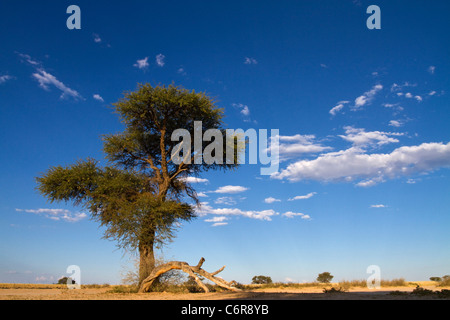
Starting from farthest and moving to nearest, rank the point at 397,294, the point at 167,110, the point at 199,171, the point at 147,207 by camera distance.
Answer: the point at 199,171 < the point at 167,110 < the point at 147,207 < the point at 397,294

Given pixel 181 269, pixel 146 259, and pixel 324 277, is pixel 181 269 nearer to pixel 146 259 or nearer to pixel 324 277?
pixel 146 259

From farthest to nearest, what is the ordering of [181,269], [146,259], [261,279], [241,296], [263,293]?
[261,279] → [146,259] → [181,269] → [263,293] → [241,296]

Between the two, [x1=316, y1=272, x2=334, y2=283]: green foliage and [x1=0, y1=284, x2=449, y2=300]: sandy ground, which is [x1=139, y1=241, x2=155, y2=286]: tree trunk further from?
[x1=316, y1=272, x2=334, y2=283]: green foliage

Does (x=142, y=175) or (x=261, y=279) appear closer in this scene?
(x=142, y=175)

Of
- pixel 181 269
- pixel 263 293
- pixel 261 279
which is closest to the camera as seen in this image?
pixel 263 293

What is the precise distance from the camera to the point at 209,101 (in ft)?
70.2

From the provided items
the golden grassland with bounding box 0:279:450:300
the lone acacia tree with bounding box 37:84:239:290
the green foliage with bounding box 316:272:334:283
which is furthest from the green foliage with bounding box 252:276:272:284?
the lone acacia tree with bounding box 37:84:239:290

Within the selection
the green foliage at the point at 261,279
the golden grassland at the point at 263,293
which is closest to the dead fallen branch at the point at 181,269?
the golden grassland at the point at 263,293

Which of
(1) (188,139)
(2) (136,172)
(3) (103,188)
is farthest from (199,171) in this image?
(3) (103,188)

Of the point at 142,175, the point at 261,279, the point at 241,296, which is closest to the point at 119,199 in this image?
the point at 142,175

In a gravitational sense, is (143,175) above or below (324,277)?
above

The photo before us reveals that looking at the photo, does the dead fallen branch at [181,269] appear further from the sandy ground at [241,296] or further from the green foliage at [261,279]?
the green foliage at [261,279]
